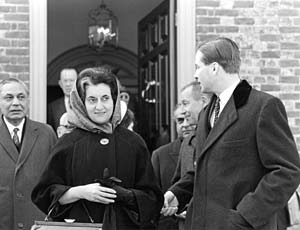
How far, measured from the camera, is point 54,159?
4.26 metres

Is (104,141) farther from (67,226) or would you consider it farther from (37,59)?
(37,59)

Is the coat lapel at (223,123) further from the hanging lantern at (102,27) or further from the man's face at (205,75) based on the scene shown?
the hanging lantern at (102,27)

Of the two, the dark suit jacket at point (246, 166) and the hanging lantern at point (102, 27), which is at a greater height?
the hanging lantern at point (102, 27)

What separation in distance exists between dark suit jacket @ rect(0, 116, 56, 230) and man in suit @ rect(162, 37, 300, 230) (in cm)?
188

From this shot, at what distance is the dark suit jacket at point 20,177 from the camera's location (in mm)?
5680

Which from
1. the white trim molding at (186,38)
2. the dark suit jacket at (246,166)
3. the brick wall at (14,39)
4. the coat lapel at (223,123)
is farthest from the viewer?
the white trim molding at (186,38)

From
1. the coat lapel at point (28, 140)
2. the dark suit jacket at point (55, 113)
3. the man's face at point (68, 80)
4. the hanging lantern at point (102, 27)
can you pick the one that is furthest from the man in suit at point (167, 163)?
the hanging lantern at point (102, 27)

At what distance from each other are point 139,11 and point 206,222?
893 cm

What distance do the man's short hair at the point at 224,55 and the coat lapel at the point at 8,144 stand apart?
222 centimetres

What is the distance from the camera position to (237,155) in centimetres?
398

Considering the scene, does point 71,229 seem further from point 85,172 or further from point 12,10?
point 12,10

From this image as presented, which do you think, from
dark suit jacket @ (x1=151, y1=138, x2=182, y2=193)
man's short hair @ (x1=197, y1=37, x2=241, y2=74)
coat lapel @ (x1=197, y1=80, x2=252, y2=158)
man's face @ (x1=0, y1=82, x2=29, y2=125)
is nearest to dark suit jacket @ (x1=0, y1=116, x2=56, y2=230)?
man's face @ (x1=0, y1=82, x2=29, y2=125)

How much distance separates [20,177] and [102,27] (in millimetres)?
6175

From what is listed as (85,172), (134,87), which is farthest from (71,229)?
(134,87)
